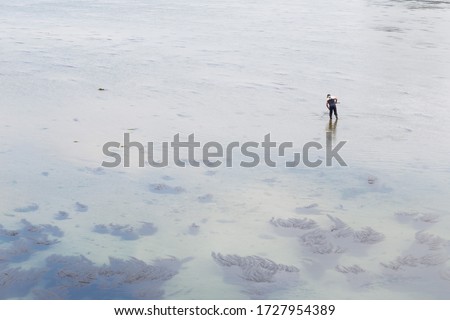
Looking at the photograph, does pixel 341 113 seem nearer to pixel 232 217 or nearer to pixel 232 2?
pixel 232 217

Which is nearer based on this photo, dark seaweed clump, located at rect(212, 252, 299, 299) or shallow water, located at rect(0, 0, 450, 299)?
dark seaweed clump, located at rect(212, 252, 299, 299)

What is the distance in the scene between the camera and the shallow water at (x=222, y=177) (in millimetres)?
15695

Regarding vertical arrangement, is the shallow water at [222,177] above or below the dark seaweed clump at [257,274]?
above

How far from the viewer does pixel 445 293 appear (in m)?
14.9

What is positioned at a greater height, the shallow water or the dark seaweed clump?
the shallow water

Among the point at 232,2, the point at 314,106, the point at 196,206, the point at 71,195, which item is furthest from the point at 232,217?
the point at 232,2

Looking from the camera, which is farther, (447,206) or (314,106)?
(314,106)

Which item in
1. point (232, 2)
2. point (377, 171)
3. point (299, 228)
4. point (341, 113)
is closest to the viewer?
point (299, 228)

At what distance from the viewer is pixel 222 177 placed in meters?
Result: 21.6

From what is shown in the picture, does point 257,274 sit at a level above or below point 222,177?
below

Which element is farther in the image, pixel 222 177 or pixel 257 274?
pixel 222 177

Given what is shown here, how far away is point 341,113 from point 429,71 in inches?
479

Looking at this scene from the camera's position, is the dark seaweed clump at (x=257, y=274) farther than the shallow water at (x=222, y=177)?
No

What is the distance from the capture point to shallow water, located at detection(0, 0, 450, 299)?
1570 centimetres
